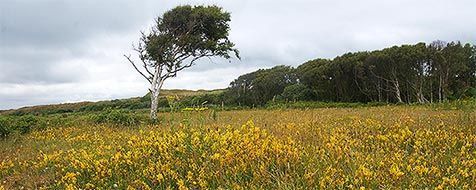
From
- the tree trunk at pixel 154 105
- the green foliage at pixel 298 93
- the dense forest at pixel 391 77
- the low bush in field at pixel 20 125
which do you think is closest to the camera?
the low bush in field at pixel 20 125

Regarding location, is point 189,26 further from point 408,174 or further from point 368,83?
point 368,83

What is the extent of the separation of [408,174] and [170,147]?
8.08 ft

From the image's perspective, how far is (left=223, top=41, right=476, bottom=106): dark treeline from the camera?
29359 mm

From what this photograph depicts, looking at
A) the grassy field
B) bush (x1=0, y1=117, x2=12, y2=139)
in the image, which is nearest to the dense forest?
bush (x1=0, y1=117, x2=12, y2=139)

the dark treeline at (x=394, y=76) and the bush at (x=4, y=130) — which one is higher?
the dark treeline at (x=394, y=76)

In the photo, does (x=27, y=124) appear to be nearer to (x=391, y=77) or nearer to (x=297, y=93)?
(x=391, y=77)

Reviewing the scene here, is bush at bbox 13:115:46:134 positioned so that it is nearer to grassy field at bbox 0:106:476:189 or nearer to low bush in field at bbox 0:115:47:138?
low bush in field at bbox 0:115:47:138

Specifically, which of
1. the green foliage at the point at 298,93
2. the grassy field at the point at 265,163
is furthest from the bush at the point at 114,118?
the green foliage at the point at 298,93

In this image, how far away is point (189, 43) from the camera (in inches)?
747

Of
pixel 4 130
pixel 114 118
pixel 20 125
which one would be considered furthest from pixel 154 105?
pixel 4 130

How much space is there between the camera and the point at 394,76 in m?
31.1

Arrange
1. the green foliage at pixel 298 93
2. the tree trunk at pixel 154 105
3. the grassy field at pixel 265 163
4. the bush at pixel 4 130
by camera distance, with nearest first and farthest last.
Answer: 1. the grassy field at pixel 265 163
2. the bush at pixel 4 130
3. the tree trunk at pixel 154 105
4. the green foliage at pixel 298 93

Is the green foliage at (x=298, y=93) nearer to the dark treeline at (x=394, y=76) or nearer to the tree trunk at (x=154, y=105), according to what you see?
the dark treeline at (x=394, y=76)

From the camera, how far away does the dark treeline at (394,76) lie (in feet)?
96.3
